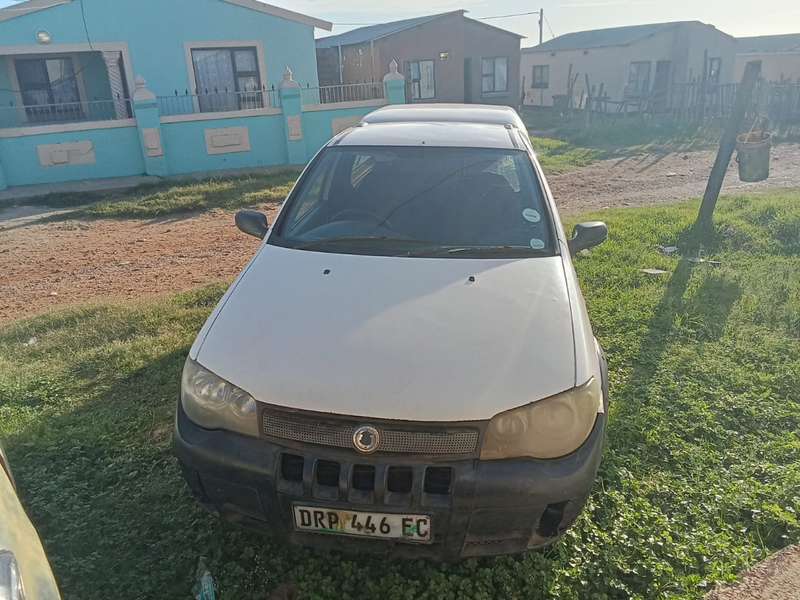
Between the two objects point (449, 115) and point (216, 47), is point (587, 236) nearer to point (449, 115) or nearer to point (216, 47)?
point (449, 115)

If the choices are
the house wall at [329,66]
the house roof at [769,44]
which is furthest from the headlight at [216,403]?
the house roof at [769,44]

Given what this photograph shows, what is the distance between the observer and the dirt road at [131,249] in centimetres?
621

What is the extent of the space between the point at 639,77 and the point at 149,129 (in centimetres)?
2224

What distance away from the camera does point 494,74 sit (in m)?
25.3

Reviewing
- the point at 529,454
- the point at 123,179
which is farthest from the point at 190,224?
the point at 529,454

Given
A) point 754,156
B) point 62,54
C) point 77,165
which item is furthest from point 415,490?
point 62,54

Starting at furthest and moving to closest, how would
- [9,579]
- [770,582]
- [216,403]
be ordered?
[770,582] → [216,403] → [9,579]

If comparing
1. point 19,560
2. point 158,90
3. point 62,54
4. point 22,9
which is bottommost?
point 19,560

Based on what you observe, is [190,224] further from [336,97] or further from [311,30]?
[311,30]

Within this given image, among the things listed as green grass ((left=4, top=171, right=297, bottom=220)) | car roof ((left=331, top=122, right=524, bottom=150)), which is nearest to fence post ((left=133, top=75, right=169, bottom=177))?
green grass ((left=4, top=171, right=297, bottom=220))

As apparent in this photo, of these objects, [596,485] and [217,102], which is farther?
[217,102]

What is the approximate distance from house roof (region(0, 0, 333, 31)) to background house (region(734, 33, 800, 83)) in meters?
23.9

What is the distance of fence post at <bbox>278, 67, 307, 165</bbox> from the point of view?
42.7ft

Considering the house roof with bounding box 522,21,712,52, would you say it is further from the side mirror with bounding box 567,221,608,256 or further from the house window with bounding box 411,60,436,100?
the side mirror with bounding box 567,221,608,256
